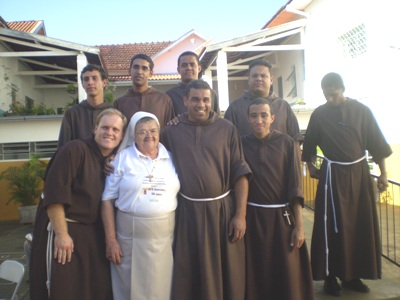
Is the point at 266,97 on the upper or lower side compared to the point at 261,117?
upper

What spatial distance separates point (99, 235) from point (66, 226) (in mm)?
254

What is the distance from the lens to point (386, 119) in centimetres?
838

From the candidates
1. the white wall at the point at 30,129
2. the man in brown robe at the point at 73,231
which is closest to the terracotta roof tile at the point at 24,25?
the white wall at the point at 30,129

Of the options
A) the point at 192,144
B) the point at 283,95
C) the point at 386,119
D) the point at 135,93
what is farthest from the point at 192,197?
the point at 283,95

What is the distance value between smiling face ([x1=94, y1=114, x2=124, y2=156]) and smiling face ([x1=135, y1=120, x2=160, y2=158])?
0.16m

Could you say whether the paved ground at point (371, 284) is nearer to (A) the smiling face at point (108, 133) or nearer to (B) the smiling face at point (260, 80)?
(B) the smiling face at point (260, 80)

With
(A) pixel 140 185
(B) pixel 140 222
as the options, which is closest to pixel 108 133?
(A) pixel 140 185

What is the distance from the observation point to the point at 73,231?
275 centimetres

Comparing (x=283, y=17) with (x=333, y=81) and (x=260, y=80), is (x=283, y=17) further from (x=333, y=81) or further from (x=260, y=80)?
(x=260, y=80)

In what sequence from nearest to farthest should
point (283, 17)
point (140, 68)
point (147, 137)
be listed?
point (147, 137) → point (140, 68) → point (283, 17)

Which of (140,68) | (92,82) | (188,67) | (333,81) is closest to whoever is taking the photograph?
(92,82)

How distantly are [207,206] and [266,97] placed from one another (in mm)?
1399

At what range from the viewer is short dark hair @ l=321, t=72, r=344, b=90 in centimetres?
372

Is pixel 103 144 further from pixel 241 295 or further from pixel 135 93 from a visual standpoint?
pixel 241 295
